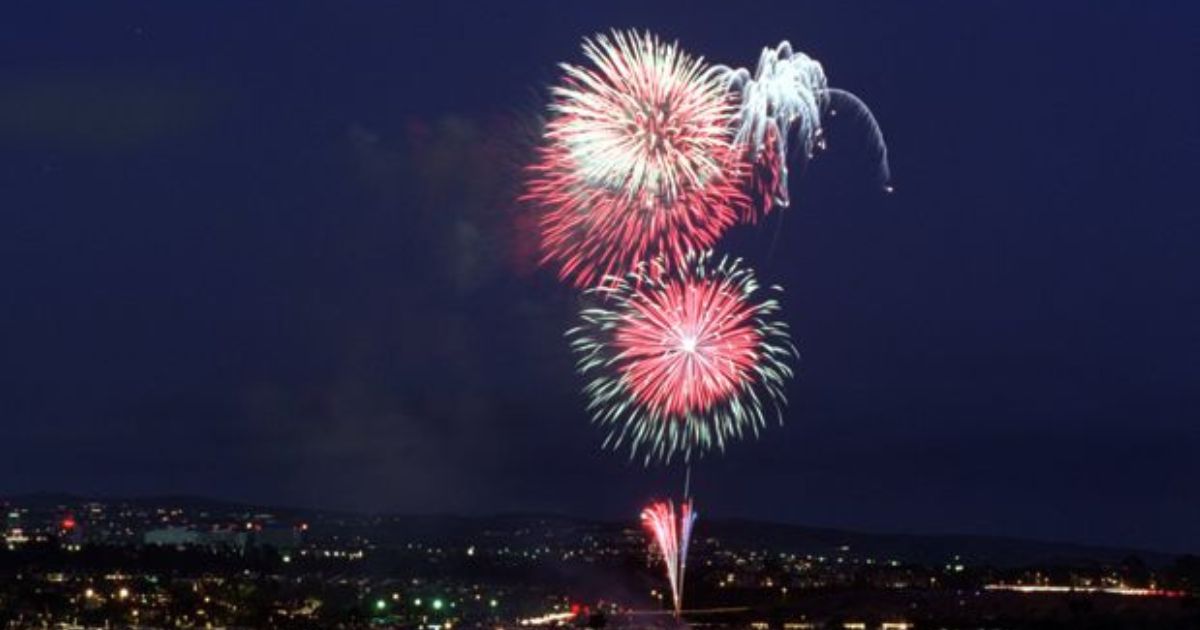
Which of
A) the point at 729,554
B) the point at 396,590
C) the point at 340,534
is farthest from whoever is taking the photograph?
the point at 340,534

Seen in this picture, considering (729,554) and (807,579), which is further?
(729,554)

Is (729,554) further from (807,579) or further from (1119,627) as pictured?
(1119,627)

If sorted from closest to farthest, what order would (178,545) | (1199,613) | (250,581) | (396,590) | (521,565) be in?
(1199,613) < (396,590) < (250,581) < (521,565) < (178,545)

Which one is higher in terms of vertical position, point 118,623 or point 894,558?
point 894,558

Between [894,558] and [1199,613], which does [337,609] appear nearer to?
[1199,613]

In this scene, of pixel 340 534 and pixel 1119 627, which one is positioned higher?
pixel 340 534

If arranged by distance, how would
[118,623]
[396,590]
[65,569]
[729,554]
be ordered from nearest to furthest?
1. [118,623]
2. [396,590]
3. [65,569]
4. [729,554]

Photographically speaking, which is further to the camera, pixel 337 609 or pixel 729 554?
pixel 729 554

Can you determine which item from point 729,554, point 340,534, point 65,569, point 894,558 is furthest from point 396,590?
point 894,558

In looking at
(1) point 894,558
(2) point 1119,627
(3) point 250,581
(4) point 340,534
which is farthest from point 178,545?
(2) point 1119,627
